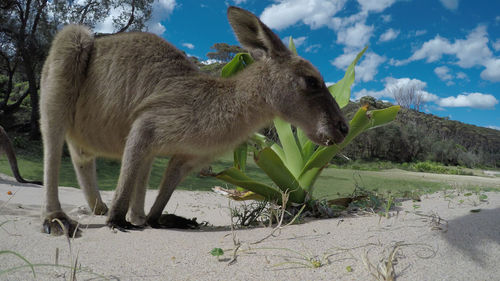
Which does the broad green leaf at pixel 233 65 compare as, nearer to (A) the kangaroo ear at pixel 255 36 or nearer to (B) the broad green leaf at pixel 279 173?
(A) the kangaroo ear at pixel 255 36

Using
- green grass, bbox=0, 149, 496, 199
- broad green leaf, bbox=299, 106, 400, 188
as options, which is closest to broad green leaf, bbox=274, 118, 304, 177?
broad green leaf, bbox=299, 106, 400, 188

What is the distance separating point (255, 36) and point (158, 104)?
0.93 metres

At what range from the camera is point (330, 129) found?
243 centimetres

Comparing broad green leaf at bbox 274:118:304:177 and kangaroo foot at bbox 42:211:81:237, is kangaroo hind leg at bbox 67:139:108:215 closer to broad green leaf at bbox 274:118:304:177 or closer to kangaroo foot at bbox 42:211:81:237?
kangaroo foot at bbox 42:211:81:237

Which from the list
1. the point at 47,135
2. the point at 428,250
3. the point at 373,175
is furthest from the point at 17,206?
the point at 373,175

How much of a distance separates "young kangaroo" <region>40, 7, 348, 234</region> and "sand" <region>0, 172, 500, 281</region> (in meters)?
0.55

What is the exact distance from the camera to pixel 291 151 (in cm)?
334

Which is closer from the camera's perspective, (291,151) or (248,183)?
(248,183)

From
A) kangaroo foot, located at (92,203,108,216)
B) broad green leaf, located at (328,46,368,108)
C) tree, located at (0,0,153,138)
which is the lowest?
kangaroo foot, located at (92,203,108,216)

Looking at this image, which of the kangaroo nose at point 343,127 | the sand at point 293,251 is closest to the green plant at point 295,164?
the kangaroo nose at point 343,127

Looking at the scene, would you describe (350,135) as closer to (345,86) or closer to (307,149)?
(307,149)

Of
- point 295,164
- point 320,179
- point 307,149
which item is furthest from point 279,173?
point 320,179

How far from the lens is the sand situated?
1342mm

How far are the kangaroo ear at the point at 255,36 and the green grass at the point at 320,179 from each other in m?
1.35
